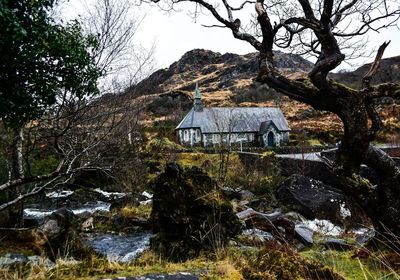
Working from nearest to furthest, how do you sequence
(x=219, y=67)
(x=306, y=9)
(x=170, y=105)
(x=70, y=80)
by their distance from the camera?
(x=306, y=9), (x=70, y=80), (x=170, y=105), (x=219, y=67)

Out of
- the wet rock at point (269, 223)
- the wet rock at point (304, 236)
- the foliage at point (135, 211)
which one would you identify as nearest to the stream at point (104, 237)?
the foliage at point (135, 211)

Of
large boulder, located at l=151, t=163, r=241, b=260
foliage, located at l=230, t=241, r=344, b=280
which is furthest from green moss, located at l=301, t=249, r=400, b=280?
large boulder, located at l=151, t=163, r=241, b=260

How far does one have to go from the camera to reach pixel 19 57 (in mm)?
6672

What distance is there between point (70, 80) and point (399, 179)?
6544mm

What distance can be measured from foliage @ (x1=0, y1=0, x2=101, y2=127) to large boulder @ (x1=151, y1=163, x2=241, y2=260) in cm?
286

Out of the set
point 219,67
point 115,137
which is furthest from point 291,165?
point 219,67

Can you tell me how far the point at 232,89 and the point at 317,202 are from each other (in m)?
87.7

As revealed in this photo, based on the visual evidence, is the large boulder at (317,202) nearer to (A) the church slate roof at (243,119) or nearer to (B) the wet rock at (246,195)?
(B) the wet rock at (246,195)

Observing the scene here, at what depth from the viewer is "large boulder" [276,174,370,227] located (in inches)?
517

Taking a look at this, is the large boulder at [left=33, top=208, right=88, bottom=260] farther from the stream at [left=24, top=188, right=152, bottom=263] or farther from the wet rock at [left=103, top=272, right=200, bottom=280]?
the wet rock at [left=103, top=272, right=200, bottom=280]

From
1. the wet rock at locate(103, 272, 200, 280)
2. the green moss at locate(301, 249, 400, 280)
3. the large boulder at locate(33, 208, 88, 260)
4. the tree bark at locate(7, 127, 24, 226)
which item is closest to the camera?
the wet rock at locate(103, 272, 200, 280)

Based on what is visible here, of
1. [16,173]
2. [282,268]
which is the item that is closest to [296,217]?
[16,173]

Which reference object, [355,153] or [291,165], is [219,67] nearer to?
[291,165]

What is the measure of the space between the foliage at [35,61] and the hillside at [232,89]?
3.13 m
